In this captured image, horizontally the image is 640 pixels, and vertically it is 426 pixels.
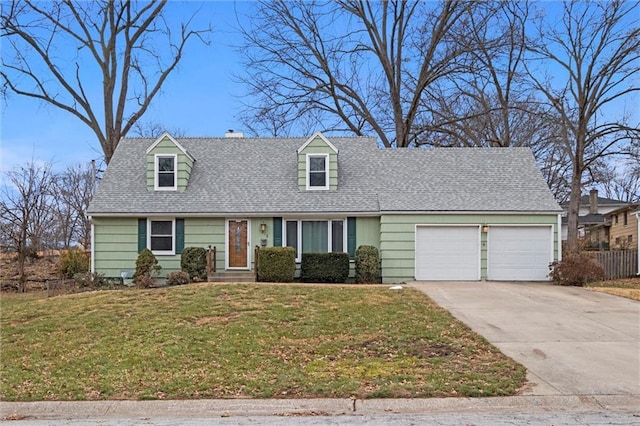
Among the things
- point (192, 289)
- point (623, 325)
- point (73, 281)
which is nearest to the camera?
point (623, 325)

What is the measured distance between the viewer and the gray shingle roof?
1809cm

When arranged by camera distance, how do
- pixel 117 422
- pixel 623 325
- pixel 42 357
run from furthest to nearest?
pixel 623 325 < pixel 42 357 < pixel 117 422

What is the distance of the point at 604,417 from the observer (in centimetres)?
574

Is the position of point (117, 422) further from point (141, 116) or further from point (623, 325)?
point (141, 116)

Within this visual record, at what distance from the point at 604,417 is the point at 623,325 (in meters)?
5.31

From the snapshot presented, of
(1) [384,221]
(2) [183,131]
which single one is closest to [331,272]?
(1) [384,221]

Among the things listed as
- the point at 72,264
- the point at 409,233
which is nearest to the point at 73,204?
the point at 72,264

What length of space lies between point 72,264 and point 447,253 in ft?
42.7

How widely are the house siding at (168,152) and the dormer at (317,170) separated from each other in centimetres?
402

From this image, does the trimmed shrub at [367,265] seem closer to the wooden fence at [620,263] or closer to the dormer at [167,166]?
the dormer at [167,166]

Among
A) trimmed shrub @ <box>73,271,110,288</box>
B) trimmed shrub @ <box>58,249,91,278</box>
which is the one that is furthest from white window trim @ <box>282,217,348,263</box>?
trimmed shrub @ <box>58,249,91,278</box>

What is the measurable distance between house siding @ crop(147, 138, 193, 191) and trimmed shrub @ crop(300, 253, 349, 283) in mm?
5280

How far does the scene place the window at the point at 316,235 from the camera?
18.2 meters

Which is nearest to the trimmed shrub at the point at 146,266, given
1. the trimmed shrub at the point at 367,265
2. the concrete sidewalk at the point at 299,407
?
the trimmed shrub at the point at 367,265
